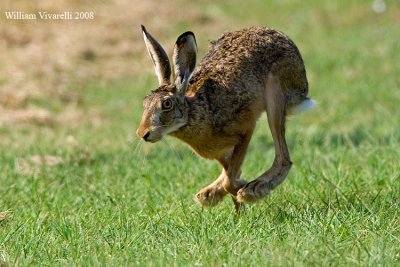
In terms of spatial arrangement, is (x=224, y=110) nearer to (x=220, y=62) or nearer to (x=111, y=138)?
(x=220, y=62)

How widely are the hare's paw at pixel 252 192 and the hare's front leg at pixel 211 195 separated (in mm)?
247

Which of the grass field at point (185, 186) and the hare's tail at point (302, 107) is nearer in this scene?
the grass field at point (185, 186)

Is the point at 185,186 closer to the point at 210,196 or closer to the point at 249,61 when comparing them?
the point at 210,196

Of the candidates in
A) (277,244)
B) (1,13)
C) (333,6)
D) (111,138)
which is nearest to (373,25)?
(333,6)

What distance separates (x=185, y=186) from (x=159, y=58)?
1.48m

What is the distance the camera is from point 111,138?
11805mm

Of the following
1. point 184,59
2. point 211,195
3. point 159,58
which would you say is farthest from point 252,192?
point 159,58

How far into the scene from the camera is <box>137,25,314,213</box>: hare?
6555mm

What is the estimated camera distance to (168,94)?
6.50 m

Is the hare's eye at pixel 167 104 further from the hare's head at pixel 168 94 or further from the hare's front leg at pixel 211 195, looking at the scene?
the hare's front leg at pixel 211 195

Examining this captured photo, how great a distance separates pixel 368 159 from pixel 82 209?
2.88 meters

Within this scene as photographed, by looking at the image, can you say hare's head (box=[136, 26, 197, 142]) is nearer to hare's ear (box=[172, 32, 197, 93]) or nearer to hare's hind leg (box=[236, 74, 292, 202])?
hare's ear (box=[172, 32, 197, 93])

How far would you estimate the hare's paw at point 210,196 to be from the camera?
679 cm

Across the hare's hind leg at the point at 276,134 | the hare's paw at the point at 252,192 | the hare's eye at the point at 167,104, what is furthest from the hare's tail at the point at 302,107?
the hare's eye at the point at 167,104
